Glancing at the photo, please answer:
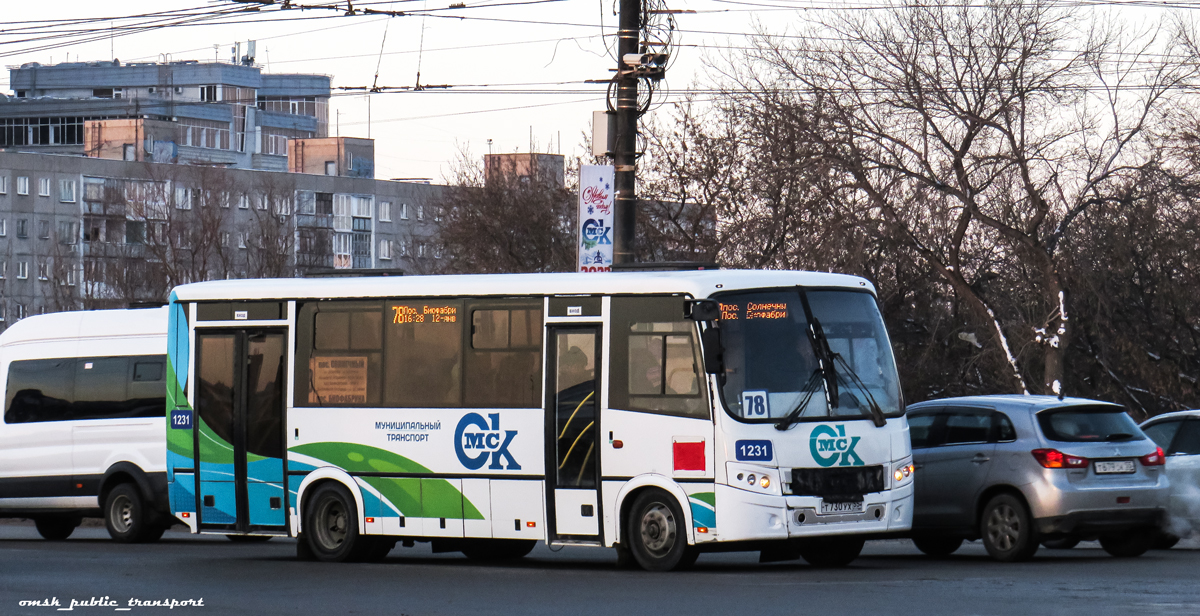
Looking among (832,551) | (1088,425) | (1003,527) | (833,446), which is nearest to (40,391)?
(832,551)

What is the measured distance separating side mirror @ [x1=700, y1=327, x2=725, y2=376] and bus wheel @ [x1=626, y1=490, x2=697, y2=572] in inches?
45.5

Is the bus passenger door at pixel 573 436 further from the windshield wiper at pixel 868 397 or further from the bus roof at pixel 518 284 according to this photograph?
the windshield wiper at pixel 868 397

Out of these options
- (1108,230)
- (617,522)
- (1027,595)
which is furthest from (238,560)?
(1108,230)

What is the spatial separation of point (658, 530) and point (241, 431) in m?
4.89

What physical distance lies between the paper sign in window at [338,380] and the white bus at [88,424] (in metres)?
4.14

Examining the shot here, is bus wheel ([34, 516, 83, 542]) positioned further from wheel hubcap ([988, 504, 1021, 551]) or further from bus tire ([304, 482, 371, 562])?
wheel hubcap ([988, 504, 1021, 551])

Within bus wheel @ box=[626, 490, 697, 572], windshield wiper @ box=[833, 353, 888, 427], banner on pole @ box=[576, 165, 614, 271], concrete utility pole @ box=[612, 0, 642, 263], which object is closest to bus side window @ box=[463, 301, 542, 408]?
bus wheel @ box=[626, 490, 697, 572]

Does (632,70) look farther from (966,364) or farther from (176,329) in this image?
(966,364)

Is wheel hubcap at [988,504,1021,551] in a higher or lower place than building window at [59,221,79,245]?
lower

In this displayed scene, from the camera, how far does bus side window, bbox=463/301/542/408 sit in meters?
15.7

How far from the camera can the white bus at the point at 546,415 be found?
47.9 ft

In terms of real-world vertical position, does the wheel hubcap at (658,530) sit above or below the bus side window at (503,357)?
below

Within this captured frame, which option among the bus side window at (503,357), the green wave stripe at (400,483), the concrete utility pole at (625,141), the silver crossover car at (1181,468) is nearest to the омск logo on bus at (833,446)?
→ the bus side window at (503,357)

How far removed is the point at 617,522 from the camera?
1497 cm
